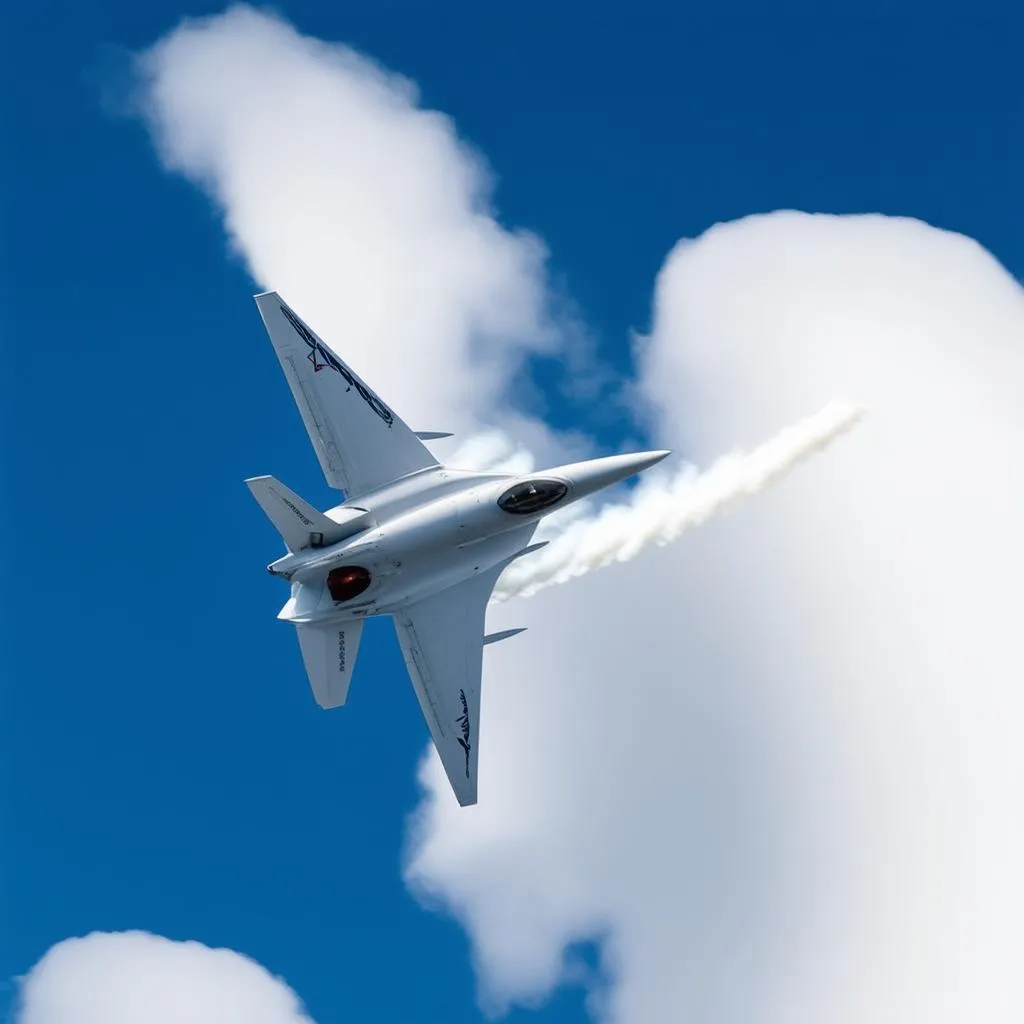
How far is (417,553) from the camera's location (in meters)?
49.3

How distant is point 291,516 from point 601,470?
10106 mm

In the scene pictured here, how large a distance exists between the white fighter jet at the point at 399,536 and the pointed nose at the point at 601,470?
46mm

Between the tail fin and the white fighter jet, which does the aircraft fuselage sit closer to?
the white fighter jet

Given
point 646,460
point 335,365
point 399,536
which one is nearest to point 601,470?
point 646,460

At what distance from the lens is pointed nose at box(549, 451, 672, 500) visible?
49812 mm

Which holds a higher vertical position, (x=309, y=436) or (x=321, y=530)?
(x=309, y=436)

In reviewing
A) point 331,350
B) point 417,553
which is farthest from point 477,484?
point 331,350

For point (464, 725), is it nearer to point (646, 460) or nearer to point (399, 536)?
point (399, 536)

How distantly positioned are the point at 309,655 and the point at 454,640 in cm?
520

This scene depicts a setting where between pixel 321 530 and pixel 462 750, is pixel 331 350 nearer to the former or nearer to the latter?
pixel 321 530

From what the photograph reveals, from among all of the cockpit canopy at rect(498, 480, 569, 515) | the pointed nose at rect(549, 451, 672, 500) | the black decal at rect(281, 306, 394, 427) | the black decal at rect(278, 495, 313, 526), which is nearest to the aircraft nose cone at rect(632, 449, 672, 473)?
the pointed nose at rect(549, 451, 672, 500)

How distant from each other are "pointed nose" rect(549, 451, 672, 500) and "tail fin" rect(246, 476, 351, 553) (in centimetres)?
765

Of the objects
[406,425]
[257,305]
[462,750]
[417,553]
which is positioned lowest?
[462,750]

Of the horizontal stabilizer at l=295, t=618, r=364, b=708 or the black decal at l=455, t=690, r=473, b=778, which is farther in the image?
the black decal at l=455, t=690, r=473, b=778
